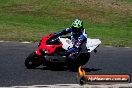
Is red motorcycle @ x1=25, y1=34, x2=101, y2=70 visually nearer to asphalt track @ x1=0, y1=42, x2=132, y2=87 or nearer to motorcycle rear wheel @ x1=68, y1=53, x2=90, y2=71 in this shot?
motorcycle rear wheel @ x1=68, y1=53, x2=90, y2=71

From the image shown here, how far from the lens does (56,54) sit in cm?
1499

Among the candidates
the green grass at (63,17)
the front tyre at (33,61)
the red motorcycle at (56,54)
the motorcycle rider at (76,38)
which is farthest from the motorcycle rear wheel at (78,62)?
the green grass at (63,17)

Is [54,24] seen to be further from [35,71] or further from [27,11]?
[35,71]

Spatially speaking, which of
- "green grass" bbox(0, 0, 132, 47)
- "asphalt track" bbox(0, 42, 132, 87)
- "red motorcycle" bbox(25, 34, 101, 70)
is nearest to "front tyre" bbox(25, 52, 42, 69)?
"red motorcycle" bbox(25, 34, 101, 70)

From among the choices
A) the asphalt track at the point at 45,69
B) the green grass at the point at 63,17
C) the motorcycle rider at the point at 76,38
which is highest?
the motorcycle rider at the point at 76,38

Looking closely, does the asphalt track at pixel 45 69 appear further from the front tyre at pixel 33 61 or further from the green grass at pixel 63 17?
the green grass at pixel 63 17

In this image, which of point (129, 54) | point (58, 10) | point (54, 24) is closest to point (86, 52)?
point (129, 54)

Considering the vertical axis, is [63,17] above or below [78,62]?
below

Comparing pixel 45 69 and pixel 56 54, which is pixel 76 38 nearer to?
pixel 56 54

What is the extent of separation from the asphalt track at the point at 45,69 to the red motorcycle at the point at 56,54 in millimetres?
221

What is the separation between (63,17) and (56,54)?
66.9 feet

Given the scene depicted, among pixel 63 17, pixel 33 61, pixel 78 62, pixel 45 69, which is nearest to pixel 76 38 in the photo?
pixel 78 62

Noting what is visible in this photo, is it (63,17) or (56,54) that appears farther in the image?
(63,17)

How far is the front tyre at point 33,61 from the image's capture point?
15.0 meters
